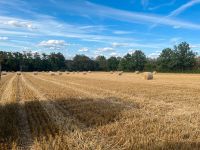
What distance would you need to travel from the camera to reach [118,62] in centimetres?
12888

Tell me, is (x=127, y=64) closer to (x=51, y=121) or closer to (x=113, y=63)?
(x=113, y=63)

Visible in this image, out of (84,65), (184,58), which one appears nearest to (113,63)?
(84,65)

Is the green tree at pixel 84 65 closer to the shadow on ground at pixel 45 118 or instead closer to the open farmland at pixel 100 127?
the shadow on ground at pixel 45 118

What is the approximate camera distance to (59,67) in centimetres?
13100

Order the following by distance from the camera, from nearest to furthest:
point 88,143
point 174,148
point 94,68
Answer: point 174,148
point 88,143
point 94,68

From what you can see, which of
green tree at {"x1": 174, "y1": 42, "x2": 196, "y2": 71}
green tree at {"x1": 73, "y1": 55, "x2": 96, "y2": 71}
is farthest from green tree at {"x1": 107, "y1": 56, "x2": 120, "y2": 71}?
green tree at {"x1": 174, "y1": 42, "x2": 196, "y2": 71}

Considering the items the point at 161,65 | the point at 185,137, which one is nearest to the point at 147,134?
the point at 185,137

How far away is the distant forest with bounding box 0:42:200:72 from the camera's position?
3896 inches

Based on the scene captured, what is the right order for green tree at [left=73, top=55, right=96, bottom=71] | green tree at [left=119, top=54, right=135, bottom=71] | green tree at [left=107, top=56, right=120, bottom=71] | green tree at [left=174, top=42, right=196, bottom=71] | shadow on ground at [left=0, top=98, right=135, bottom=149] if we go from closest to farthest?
shadow on ground at [left=0, top=98, right=135, bottom=149] → green tree at [left=174, top=42, right=196, bottom=71] → green tree at [left=119, top=54, right=135, bottom=71] → green tree at [left=107, top=56, right=120, bottom=71] → green tree at [left=73, top=55, right=96, bottom=71]

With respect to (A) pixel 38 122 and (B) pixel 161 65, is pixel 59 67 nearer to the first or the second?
(B) pixel 161 65

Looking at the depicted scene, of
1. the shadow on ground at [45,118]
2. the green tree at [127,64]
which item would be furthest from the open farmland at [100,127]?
the green tree at [127,64]

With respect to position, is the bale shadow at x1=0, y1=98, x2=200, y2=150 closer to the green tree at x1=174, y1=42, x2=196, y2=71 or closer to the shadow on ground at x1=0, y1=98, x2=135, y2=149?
the shadow on ground at x1=0, y1=98, x2=135, y2=149

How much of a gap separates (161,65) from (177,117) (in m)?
92.0

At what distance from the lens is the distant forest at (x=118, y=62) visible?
98.9m
